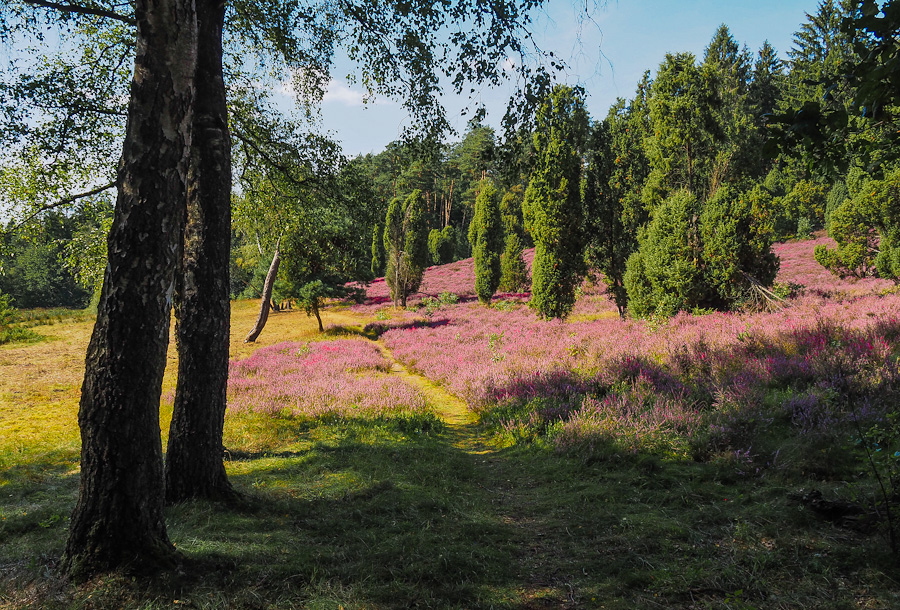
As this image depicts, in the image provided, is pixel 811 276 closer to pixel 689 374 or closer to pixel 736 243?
pixel 736 243

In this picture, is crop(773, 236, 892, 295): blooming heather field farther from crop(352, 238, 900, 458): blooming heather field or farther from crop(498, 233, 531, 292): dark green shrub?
crop(498, 233, 531, 292): dark green shrub

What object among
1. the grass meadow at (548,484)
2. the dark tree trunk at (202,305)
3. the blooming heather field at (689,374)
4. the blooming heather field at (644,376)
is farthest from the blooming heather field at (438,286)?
the dark tree trunk at (202,305)

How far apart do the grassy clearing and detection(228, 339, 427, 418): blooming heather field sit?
2461 millimetres

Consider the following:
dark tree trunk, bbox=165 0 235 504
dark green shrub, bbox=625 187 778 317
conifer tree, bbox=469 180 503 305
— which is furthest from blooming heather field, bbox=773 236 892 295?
dark tree trunk, bbox=165 0 235 504

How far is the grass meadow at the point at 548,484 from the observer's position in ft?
9.87

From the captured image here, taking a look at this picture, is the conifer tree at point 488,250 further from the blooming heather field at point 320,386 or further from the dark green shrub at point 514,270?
the blooming heather field at point 320,386

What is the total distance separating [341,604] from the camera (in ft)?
9.28

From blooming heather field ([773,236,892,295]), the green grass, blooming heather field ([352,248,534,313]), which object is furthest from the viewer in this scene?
blooming heather field ([352,248,534,313])

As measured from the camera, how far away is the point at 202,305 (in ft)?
14.9

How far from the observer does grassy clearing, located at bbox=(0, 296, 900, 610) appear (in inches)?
112

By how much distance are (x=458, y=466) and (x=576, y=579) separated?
3.33 m

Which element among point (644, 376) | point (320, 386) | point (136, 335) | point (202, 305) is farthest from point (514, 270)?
point (136, 335)

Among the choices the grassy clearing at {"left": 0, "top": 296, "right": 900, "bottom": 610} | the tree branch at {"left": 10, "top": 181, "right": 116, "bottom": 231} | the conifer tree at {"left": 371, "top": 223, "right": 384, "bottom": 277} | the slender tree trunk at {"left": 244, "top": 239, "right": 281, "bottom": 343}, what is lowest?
the grassy clearing at {"left": 0, "top": 296, "right": 900, "bottom": 610}

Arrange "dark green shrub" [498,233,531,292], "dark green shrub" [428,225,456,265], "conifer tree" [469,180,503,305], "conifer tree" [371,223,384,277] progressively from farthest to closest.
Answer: "dark green shrub" [428,225,456,265], "conifer tree" [371,223,384,277], "dark green shrub" [498,233,531,292], "conifer tree" [469,180,503,305]
